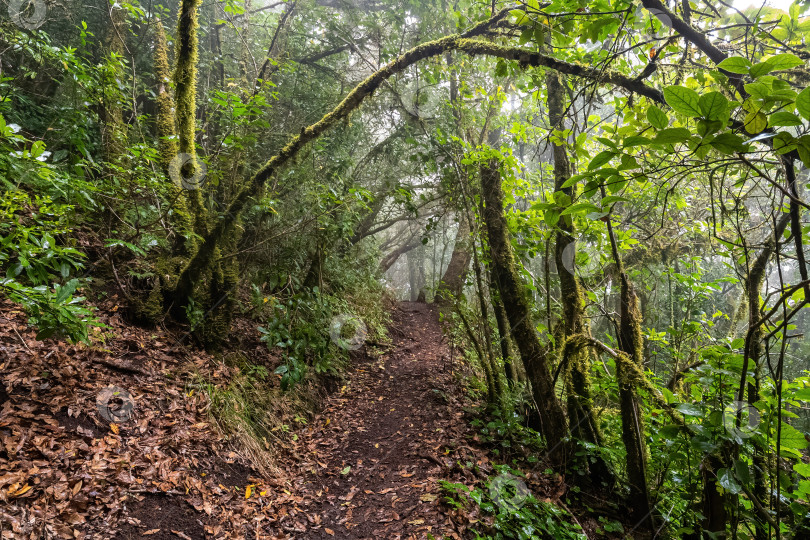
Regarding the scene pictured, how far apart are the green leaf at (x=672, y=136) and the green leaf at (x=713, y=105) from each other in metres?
0.08

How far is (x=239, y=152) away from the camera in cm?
570

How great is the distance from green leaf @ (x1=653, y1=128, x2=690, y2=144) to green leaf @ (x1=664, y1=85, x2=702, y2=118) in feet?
0.23

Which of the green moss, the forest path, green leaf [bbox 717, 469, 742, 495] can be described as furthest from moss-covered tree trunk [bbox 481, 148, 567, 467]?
the green moss

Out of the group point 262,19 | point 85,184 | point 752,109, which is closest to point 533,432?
point 752,109

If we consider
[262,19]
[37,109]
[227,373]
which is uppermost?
[262,19]

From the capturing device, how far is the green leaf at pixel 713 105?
2.78ft

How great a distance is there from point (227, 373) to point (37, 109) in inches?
235

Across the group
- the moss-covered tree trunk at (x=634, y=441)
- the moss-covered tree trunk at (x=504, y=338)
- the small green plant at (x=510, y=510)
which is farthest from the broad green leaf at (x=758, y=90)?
the moss-covered tree trunk at (x=504, y=338)

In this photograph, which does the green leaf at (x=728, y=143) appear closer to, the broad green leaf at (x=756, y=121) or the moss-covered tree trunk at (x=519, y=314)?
the broad green leaf at (x=756, y=121)

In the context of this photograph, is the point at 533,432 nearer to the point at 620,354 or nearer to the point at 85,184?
the point at 620,354

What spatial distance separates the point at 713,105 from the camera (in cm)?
86

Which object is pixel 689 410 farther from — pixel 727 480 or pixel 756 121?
pixel 756 121

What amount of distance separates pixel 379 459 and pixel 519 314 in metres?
2.55

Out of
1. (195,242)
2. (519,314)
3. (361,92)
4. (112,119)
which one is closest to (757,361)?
(519,314)
